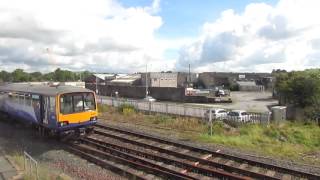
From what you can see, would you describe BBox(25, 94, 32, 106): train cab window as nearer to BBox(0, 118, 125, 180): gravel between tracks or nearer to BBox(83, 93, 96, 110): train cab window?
BBox(0, 118, 125, 180): gravel between tracks

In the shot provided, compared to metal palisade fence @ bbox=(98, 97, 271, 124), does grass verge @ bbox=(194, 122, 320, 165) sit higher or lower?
lower

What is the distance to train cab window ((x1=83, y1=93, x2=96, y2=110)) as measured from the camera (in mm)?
18592

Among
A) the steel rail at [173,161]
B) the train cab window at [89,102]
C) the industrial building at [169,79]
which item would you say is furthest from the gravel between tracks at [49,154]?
the industrial building at [169,79]

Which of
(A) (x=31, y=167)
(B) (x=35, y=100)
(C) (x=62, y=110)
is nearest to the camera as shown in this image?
(A) (x=31, y=167)

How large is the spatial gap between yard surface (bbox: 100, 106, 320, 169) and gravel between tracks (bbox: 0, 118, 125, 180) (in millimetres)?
5373

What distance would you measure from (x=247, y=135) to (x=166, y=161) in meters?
7.81

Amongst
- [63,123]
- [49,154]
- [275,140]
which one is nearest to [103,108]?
[63,123]

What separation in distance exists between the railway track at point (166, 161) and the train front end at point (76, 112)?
0.75 m

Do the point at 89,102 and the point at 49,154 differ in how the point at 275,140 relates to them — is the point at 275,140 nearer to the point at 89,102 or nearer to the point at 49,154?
the point at 89,102

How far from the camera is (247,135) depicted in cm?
2097

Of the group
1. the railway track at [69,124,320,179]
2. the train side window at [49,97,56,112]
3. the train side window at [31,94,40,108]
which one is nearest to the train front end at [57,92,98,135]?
the train side window at [49,97,56,112]

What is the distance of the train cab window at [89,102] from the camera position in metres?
18.6

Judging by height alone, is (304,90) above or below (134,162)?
above

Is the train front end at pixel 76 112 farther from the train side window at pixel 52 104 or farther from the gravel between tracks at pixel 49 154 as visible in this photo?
the gravel between tracks at pixel 49 154
